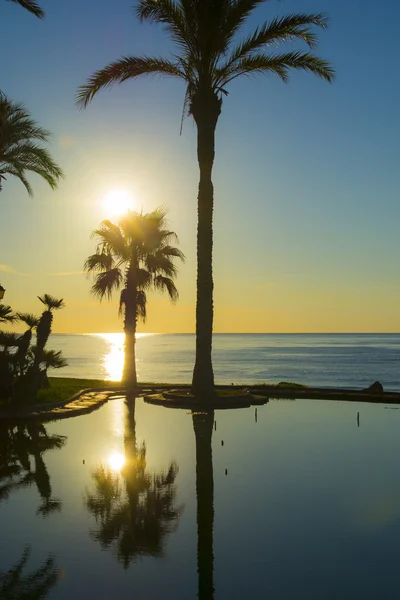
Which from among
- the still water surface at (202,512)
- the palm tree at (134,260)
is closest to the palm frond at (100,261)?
the palm tree at (134,260)

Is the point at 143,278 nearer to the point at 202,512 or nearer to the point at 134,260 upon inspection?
the point at 134,260

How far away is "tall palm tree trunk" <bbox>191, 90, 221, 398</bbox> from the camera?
2252cm

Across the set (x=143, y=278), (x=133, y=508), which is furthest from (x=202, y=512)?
(x=143, y=278)

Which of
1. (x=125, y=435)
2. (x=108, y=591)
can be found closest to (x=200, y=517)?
(x=108, y=591)

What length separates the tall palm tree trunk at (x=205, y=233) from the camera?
22.5 m

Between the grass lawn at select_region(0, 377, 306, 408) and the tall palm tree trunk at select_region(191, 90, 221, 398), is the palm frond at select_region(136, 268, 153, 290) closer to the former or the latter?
the grass lawn at select_region(0, 377, 306, 408)

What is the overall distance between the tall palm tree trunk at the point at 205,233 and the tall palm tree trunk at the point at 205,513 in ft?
21.1

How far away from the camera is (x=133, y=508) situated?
889 cm

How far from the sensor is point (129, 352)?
2909 cm

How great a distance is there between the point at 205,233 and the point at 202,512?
14896 mm

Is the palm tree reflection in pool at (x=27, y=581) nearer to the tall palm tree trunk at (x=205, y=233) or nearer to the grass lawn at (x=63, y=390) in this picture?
the grass lawn at (x=63, y=390)

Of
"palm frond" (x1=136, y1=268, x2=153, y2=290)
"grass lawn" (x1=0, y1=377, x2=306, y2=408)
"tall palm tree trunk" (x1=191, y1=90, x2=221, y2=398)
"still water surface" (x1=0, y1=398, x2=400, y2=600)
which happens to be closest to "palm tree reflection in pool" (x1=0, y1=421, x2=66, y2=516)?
"still water surface" (x1=0, y1=398, x2=400, y2=600)

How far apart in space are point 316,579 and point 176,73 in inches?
780

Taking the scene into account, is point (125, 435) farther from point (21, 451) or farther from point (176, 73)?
point (176, 73)
